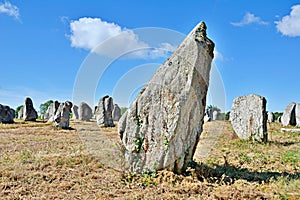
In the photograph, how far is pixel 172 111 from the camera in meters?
8.10

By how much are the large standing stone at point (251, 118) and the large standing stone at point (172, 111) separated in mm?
9798

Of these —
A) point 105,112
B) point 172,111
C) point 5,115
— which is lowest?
point 172,111

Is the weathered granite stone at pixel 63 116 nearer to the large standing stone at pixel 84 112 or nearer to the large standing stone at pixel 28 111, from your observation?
the large standing stone at pixel 28 111

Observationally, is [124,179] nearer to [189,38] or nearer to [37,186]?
[37,186]

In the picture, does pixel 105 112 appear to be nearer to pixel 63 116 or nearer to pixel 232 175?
pixel 63 116

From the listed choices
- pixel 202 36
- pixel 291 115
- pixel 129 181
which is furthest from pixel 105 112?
pixel 202 36

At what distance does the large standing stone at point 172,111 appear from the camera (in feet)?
26.6

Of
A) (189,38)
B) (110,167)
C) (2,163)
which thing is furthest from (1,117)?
(189,38)

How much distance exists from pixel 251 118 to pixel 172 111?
36.0 ft

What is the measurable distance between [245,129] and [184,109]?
11.0m

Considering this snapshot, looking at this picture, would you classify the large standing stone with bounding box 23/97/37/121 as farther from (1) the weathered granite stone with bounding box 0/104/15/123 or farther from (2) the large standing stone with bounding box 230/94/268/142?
(2) the large standing stone with bounding box 230/94/268/142

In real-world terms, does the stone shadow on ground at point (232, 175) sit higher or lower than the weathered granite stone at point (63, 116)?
lower

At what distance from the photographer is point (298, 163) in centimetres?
1136

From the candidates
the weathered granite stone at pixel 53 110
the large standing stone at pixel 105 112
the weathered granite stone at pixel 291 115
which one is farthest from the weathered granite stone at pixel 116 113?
the weathered granite stone at pixel 291 115
